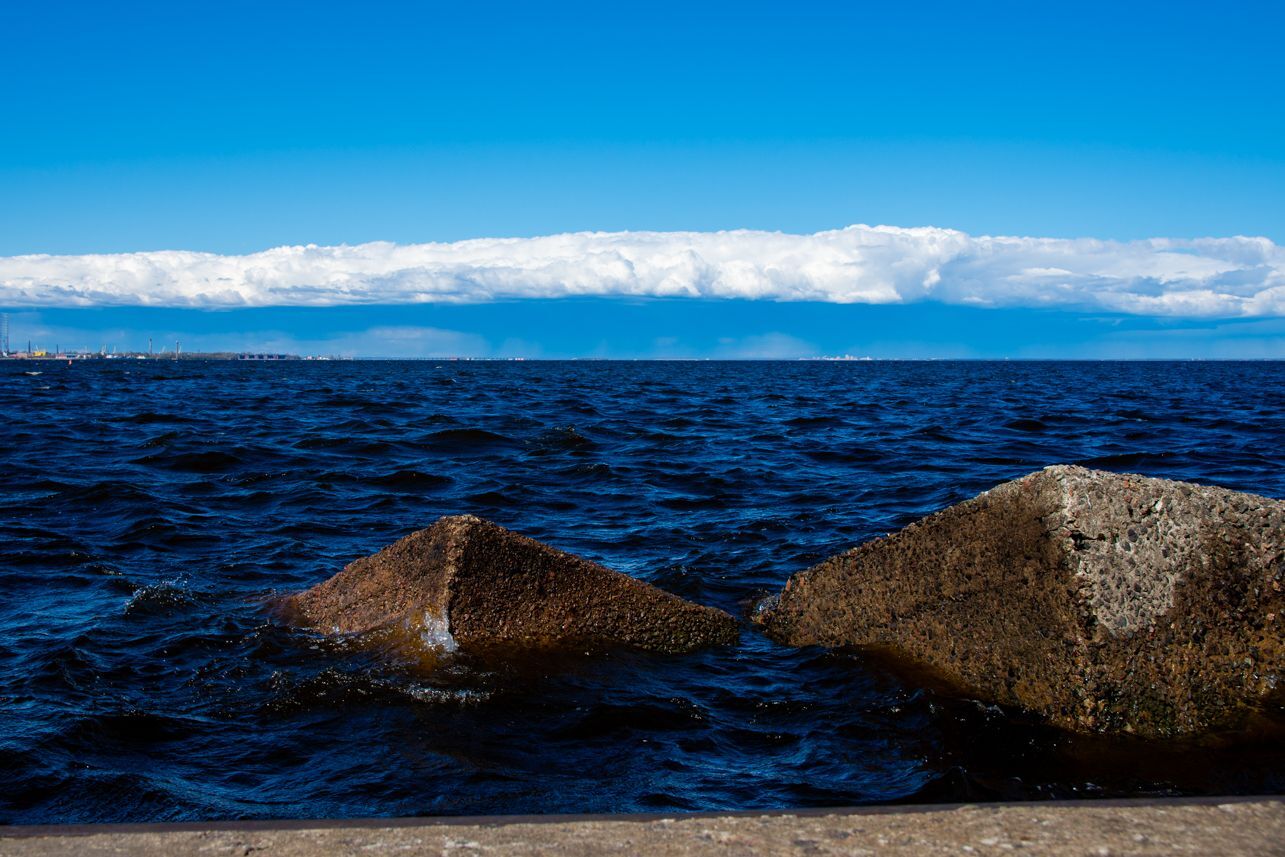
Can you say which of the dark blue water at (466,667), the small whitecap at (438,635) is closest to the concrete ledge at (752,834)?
the dark blue water at (466,667)

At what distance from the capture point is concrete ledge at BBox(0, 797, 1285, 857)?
3104mm

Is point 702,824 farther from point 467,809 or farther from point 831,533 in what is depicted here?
point 831,533

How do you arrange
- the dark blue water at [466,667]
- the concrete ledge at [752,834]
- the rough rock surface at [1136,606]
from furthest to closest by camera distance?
1. the rough rock surface at [1136,606]
2. the dark blue water at [466,667]
3. the concrete ledge at [752,834]

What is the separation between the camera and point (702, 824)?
334cm

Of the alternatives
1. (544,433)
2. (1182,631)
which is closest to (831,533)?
(1182,631)

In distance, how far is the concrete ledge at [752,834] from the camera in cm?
310

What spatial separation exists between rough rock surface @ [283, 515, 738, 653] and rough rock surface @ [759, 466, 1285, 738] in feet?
7.97

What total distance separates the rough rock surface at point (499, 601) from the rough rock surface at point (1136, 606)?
2428 mm

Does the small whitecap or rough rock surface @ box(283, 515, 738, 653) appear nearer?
the small whitecap

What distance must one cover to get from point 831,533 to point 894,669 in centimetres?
528

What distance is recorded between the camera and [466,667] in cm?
666

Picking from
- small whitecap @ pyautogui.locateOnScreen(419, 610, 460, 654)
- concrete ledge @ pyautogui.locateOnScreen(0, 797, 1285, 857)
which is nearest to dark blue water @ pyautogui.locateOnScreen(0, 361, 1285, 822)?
small whitecap @ pyautogui.locateOnScreen(419, 610, 460, 654)

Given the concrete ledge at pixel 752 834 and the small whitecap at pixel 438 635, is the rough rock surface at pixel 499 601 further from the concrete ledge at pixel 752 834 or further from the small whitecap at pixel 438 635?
the concrete ledge at pixel 752 834

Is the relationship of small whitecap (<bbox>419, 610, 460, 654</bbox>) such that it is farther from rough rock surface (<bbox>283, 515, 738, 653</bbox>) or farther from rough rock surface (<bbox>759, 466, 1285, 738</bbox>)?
rough rock surface (<bbox>759, 466, 1285, 738</bbox>)
